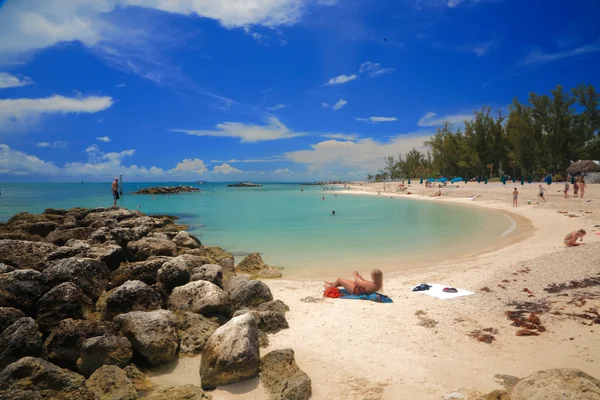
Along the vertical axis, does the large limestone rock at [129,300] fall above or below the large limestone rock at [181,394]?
above

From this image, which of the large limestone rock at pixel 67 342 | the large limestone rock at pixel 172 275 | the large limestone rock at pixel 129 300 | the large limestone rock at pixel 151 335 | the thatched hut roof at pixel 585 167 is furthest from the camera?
the thatched hut roof at pixel 585 167

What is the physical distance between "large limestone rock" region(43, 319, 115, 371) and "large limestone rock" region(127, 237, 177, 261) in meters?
4.84

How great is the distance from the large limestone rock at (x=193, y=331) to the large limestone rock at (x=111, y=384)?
123cm

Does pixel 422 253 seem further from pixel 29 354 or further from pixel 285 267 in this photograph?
pixel 29 354

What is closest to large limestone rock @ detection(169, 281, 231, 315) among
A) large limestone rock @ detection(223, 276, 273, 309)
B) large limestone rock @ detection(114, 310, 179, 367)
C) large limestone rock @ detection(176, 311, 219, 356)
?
large limestone rock @ detection(176, 311, 219, 356)

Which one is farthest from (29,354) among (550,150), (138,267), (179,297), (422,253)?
(550,150)

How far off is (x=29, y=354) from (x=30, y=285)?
5.71ft

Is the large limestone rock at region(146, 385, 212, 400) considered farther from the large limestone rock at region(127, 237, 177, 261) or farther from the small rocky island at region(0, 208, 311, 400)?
the large limestone rock at region(127, 237, 177, 261)

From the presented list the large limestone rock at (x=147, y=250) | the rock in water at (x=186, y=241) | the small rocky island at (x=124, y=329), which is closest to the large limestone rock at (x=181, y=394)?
the small rocky island at (x=124, y=329)

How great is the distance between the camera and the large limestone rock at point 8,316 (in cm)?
512

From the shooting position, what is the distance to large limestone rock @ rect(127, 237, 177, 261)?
997cm

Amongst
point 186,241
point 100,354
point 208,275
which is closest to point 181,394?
point 100,354

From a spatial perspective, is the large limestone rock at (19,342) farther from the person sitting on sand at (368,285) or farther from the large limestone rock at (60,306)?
the person sitting on sand at (368,285)

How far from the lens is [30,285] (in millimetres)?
6160
